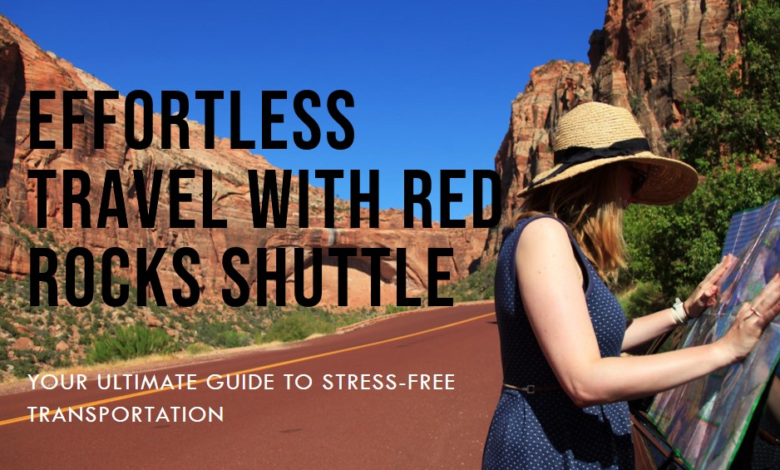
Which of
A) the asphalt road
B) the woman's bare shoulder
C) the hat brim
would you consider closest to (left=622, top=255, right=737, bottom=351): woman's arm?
the hat brim

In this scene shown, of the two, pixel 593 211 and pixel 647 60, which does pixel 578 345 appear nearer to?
pixel 593 211

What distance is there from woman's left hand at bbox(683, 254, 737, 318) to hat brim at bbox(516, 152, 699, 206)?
339mm

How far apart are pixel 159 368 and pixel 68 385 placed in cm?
243

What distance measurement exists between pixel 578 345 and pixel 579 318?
0.07 metres

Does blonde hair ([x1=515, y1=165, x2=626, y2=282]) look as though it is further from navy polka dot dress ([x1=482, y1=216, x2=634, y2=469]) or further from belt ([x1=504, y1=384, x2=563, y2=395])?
belt ([x1=504, y1=384, x2=563, y2=395])

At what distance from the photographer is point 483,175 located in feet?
45.1

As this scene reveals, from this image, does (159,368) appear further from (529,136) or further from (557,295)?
(529,136)

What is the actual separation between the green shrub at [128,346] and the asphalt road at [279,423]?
4.65 metres

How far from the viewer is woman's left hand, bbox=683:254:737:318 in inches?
94.8

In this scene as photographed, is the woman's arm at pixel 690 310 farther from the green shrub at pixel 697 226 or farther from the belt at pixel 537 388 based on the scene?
the green shrub at pixel 697 226

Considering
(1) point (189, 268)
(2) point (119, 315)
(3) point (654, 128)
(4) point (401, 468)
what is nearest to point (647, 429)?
(4) point (401, 468)

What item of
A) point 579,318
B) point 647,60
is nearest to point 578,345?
point 579,318

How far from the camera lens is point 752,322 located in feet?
5.37

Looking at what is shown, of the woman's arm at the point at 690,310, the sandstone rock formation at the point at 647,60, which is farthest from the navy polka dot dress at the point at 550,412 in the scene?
the sandstone rock formation at the point at 647,60
